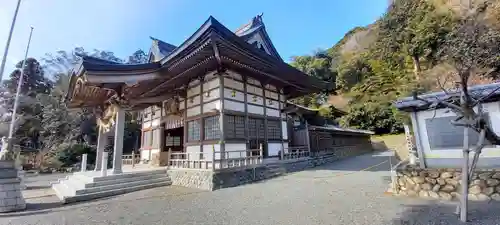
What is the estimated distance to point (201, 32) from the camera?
27.3ft

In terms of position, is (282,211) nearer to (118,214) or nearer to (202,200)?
(202,200)

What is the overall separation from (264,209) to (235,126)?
569 centimetres

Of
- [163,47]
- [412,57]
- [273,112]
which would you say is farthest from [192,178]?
[412,57]

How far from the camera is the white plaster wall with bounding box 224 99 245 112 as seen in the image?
10.7 m

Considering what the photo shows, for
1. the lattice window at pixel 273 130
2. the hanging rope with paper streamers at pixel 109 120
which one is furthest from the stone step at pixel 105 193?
the lattice window at pixel 273 130

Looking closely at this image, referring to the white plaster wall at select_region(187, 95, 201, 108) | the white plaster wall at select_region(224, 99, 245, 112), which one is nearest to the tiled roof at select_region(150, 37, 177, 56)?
the white plaster wall at select_region(187, 95, 201, 108)

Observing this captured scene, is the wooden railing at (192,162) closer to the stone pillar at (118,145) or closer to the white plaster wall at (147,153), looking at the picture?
the stone pillar at (118,145)

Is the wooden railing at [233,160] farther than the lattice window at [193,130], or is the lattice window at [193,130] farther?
the lattice window at [193,130]

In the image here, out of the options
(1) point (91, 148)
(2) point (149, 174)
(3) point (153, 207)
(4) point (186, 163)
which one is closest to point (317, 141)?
(4) point (186, 163)

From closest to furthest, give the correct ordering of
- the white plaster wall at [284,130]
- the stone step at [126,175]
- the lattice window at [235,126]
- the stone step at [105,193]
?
the stone step at [105,193], the stone step at [126,175], the lattice window at [235,126], the white plaster wall at [284,130]

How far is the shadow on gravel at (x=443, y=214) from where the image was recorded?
13.7 ft

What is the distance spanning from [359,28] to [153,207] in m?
59.1

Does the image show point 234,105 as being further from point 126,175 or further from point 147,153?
point 147,153

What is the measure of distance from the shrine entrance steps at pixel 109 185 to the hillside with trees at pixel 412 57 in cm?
990
